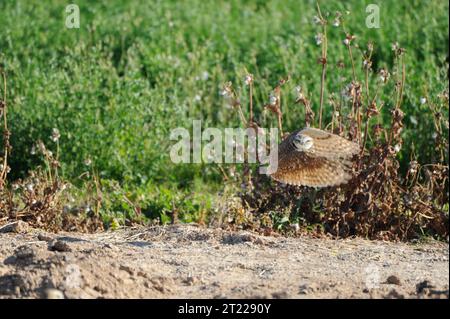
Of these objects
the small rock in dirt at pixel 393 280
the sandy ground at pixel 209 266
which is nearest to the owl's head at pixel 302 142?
the sandy ground at pixel 209 266

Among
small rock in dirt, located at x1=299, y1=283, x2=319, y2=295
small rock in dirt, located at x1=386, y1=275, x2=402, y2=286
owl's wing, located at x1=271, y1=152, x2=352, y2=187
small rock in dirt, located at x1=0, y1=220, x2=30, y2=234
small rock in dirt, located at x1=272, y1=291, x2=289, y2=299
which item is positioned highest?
owl's wing, located at x1=271, y1=152, x2=352, y2=187

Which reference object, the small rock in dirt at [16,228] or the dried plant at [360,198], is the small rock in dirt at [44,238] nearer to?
the small rock in dirt at [16,228]

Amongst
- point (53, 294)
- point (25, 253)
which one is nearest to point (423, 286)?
point (53, 294)

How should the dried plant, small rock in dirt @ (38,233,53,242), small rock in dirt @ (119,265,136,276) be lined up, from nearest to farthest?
small rock in dirt @ (119,265,136,276)
small rock in dirt @ (38,233,53,242)
the dried plant

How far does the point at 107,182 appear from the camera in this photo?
6598 mm

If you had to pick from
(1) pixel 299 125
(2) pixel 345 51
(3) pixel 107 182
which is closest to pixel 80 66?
(3) pixel 107 182

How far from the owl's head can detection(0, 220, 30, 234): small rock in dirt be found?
1749 millimetres

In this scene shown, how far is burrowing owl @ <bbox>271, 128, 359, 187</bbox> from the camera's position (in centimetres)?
526

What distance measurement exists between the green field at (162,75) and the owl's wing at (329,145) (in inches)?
32.5

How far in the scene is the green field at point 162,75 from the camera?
687cm

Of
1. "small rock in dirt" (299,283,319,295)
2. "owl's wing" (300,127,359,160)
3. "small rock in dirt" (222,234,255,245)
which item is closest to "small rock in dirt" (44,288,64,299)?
"small rock in dirt" (299,283,319,295)

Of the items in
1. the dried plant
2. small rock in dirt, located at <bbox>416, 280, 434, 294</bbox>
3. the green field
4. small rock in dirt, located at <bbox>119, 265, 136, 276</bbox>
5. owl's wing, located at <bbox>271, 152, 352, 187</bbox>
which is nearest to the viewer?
small rock in dirt, located at <bbox>416, 280, 434, 294</bbox>

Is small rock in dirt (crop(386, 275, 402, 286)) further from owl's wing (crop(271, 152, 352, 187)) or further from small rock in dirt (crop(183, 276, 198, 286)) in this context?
small rock in dirt (crop(183, 276, 198, 286))

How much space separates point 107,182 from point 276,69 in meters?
2.13
